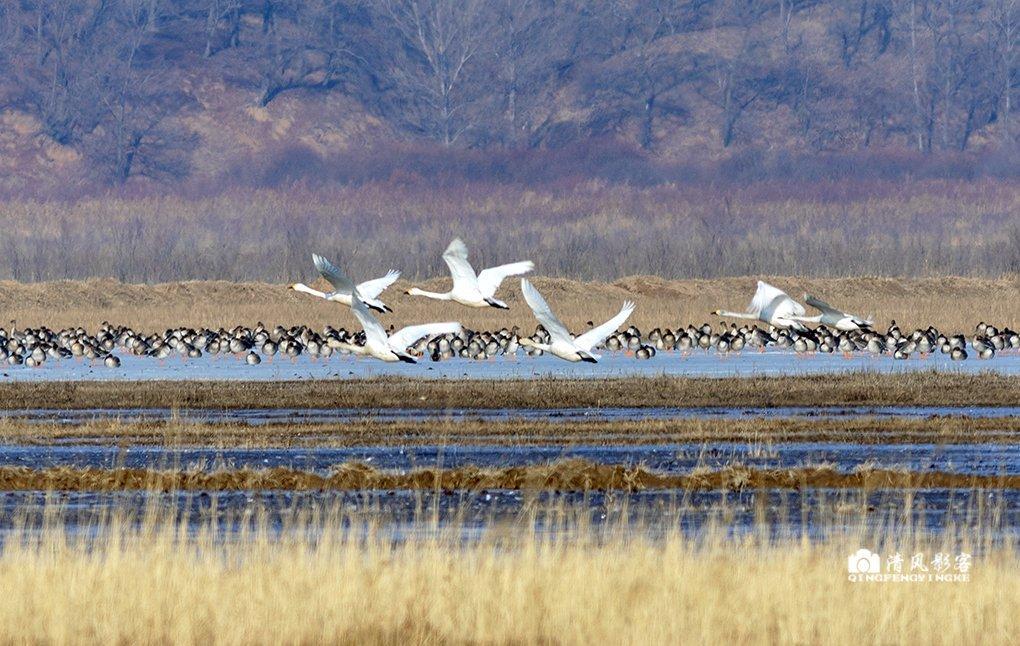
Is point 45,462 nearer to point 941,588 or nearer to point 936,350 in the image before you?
point 941,588

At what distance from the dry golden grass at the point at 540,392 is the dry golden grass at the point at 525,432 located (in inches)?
131

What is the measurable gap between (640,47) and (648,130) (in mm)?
9321

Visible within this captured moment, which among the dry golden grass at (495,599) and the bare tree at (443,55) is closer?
the dry golden grass at (495,599)

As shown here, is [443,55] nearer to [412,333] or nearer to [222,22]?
[222,22]

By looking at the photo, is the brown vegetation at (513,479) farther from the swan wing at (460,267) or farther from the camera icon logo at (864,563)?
the swan wing at (460,267)

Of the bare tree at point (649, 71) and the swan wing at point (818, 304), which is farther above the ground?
the bare tree at point (649, 71)

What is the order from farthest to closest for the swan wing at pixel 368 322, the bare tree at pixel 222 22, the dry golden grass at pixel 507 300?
the bare tree at pixel 222 22, the dry golden grass at pixel 507 300, the swan wing at pixel 368 322

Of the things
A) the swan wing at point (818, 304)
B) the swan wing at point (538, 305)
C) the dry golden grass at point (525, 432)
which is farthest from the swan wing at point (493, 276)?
the swan wing at point (818, 304)

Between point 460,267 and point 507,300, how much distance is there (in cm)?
4152

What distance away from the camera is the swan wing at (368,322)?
26.6 meters

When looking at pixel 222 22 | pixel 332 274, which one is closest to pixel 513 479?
pixel 332 274

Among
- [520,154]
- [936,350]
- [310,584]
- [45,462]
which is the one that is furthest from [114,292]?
[310,584]

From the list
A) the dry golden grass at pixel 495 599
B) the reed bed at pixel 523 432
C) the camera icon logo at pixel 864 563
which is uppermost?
the reed bed at pixel 523 432

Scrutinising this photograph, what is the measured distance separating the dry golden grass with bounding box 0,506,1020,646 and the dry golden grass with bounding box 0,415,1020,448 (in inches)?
404
